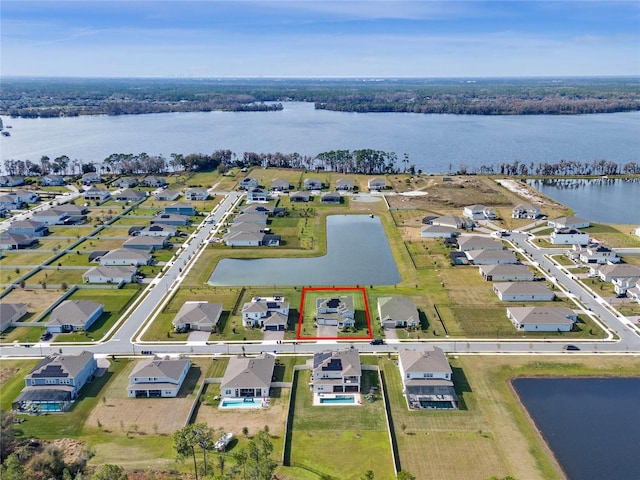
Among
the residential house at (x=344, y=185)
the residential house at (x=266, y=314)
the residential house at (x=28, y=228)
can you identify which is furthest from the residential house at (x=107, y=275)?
the residential house at (x=344, y=185)

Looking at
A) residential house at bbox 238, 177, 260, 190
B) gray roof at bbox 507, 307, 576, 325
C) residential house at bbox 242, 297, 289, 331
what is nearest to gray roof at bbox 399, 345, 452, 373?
gray roof at bbox 507, 307, 576, 325

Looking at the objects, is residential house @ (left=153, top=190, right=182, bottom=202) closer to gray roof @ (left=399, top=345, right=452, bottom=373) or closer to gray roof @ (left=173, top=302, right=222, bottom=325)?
gray roof @ (left=173, top=302, right=222, bottom=325)

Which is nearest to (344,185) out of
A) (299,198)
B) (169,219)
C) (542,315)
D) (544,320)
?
(299,198)

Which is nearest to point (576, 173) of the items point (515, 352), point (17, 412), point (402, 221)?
point (402, 221)

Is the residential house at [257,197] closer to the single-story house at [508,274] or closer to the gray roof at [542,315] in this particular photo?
the single-story house at [508,274]

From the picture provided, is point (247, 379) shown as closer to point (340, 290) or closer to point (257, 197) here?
point (340, 290)
